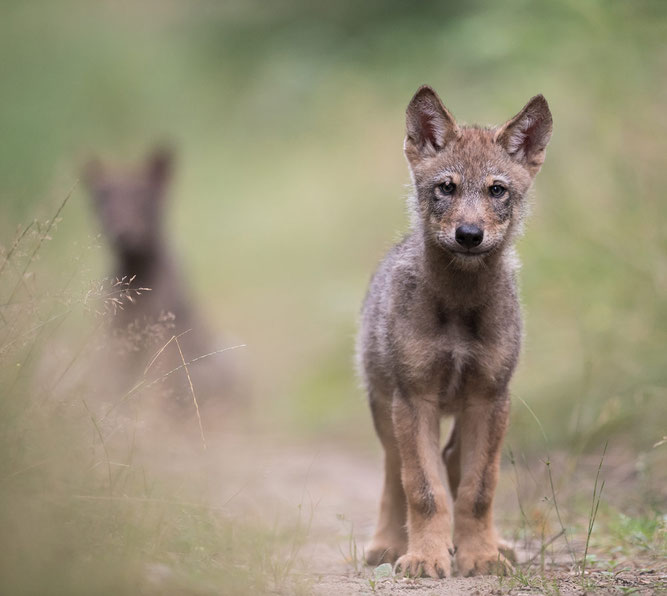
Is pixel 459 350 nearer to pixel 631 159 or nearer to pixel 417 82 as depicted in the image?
pixel 631 159

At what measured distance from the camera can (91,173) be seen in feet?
32.8

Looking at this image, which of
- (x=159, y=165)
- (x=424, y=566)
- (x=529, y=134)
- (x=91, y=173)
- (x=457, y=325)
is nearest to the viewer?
(x=424, y=566)

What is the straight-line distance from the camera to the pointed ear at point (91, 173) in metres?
9.98

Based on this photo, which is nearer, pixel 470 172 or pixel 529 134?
pixel 470 172

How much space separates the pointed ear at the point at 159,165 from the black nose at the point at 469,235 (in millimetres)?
5959

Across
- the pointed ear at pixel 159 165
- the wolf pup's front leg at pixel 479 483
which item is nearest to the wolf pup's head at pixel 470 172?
the wolf pup's front leg at pixel 479 483

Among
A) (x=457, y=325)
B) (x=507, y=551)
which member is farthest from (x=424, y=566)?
(x=457, y=325)

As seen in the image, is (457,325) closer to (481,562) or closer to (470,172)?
(470,172)

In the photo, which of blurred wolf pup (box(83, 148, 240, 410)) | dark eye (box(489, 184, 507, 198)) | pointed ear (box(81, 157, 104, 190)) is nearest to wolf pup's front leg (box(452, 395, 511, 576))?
dark eye (box(489, 184, 507, 198))

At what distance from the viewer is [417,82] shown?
12.6 meters

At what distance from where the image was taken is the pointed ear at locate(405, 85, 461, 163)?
5.40 m

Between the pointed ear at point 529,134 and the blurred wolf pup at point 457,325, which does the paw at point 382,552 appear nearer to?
the blurred wolf pup at point 457,325

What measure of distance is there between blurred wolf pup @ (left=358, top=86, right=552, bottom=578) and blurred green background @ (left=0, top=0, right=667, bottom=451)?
1.73m

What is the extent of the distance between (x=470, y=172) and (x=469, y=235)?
0.45 m
